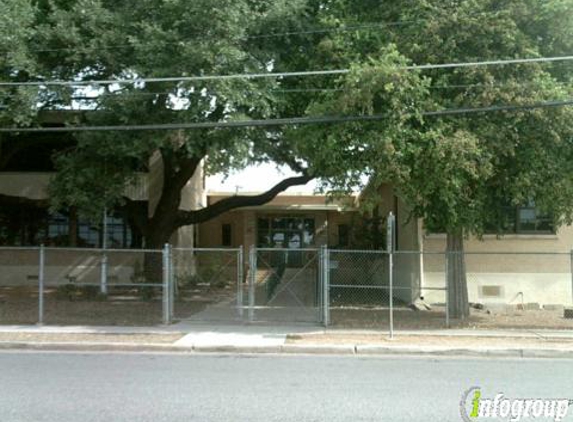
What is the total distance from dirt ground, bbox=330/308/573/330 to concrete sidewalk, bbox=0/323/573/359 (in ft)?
2.92

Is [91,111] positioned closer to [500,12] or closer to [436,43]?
[436,43]

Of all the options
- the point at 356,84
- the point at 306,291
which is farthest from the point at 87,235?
the point at 356,84

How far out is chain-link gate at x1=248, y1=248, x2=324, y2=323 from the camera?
15609mm

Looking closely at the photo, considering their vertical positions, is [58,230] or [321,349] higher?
[58,230]

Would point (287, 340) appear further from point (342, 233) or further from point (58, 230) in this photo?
point (342, 233)

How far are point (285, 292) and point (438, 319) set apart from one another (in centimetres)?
752

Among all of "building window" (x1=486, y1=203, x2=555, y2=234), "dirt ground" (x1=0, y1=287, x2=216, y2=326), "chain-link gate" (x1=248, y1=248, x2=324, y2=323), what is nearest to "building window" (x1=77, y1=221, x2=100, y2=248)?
"dirt ground" (x1=0, y1=287, x2=216, y2=326)

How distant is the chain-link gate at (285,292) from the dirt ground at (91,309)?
205 centimetres

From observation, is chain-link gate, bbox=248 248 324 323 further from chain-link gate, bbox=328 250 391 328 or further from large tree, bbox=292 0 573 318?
large tree, bbox=292 0 573 318

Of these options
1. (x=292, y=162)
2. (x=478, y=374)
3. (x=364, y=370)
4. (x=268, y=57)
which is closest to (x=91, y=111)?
(x=268, y=57)

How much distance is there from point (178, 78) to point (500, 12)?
23.1 feet

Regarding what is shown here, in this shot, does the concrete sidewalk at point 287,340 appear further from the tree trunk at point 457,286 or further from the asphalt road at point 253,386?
the tree trunk at point 457,286

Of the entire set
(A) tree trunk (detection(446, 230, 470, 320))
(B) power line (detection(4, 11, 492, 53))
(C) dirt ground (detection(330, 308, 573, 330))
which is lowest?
(C) dirt ground (detection(330, 308, 573, 330))

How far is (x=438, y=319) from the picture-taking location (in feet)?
53.9
